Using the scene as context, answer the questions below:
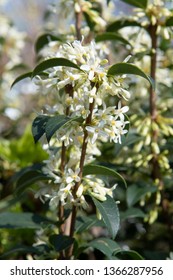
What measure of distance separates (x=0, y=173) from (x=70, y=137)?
135 centimetres

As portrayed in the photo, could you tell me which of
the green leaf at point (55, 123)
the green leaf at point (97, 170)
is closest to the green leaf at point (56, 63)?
the green leaf at point (55, 123)

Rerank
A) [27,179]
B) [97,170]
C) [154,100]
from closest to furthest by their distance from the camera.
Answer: [97,170]
[27,179]
[154,100]

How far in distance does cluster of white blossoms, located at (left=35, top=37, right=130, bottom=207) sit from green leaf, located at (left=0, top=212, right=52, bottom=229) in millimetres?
271

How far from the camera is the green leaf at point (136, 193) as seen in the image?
1.97 meters

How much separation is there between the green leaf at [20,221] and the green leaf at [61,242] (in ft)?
0.54

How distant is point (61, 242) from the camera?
5.43ft

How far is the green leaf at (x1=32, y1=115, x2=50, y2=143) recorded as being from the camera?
152cm

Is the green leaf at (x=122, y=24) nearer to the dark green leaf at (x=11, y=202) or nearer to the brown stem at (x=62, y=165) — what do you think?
the brown stem at (x=62, y=165)

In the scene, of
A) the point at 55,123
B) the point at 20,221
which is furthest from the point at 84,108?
the point at 20,221

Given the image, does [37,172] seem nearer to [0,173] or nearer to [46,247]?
[46,247]

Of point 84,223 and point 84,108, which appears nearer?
point 84,108

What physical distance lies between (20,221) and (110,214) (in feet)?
1.51

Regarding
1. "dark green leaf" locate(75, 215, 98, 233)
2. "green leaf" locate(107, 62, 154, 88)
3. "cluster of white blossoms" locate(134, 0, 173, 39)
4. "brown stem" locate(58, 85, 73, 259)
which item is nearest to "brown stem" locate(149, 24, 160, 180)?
"cluster of white blossoms" locate(134, 0, 173, 39)

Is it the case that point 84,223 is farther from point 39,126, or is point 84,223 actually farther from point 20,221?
point 39,126
